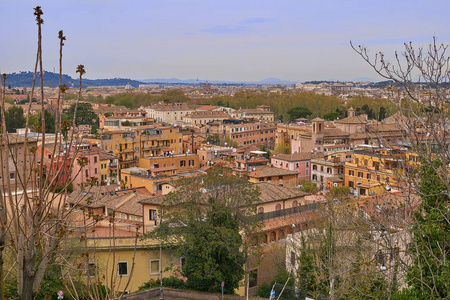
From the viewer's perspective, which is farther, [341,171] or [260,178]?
[341,171]

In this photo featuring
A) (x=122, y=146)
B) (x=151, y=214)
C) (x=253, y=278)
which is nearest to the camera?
(x=253, y=278)

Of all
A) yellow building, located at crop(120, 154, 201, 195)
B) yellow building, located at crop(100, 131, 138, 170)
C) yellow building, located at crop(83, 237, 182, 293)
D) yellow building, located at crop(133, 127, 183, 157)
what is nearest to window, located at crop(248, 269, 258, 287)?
yellow building, located at crop(83, 237, 182, 293)

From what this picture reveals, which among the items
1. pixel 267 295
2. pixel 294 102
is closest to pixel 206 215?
pixel 267 295

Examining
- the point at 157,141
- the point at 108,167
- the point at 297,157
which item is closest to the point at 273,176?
the point at 297,157

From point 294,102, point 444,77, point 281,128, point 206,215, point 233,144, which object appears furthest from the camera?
point 294,102

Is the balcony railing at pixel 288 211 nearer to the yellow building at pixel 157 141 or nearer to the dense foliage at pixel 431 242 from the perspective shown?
Answer: the dense foliage at pixel 431 242

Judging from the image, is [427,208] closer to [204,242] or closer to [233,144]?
[204,242]

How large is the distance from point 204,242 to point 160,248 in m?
0.95

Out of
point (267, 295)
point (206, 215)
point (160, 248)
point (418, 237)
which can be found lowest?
point (267, 295)

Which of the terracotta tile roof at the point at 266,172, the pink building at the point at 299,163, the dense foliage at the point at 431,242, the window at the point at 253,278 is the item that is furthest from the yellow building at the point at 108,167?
the dense foliage at the point at 431,242

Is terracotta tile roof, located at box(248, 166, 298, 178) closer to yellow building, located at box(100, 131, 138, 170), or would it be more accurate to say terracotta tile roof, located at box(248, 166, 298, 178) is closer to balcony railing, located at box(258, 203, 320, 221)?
balcony railing, located at box(258, 203, 320, 221)

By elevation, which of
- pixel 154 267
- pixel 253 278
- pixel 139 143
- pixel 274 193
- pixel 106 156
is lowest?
pixel 253 278

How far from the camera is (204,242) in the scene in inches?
349

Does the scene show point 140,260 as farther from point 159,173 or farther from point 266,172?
point 159,173
